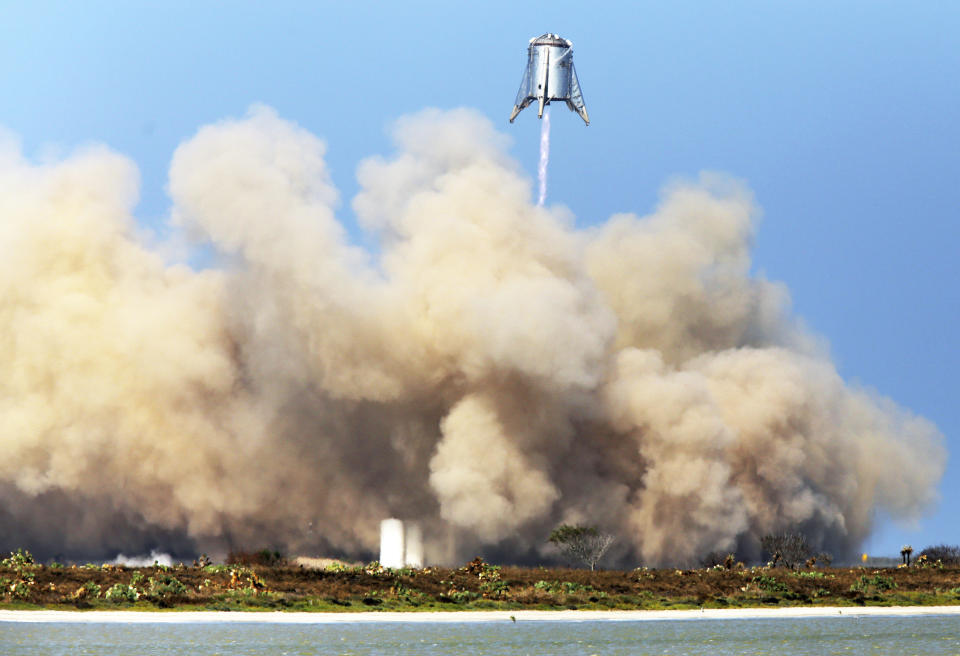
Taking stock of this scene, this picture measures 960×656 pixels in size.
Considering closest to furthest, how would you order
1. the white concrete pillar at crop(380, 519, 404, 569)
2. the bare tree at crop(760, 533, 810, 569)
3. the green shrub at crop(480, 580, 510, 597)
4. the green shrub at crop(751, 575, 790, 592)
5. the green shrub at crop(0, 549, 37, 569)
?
1. the green shrub at crop(480, 580, 510, 597)
2. the green shrub at crop(0, 549, 37, 569)
3. the green shrub at crop(751, 575, 790, 592)
4. the bare tree at crop(760, 533, 810, 569)
5. the white concrete pillar at crop(380, 519, 404, 569)

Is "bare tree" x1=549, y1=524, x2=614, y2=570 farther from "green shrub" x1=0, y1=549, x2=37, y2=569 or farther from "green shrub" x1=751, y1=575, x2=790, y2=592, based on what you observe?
"green shrub" x1=0, y1=549, x2=37, y2=569

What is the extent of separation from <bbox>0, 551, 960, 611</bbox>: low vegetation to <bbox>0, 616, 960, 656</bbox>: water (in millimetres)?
3605

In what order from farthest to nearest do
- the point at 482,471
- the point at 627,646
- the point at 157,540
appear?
1. the point at 157,540
2. the point at 482,471
3. the point at 627,646

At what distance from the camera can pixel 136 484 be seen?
65188 mm

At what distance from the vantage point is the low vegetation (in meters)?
40.7

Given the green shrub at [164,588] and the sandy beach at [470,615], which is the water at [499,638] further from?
the green shrub at [164,588]

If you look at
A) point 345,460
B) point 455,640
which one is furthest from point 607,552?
point 455,640

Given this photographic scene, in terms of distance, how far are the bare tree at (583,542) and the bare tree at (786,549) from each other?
654 centimetres

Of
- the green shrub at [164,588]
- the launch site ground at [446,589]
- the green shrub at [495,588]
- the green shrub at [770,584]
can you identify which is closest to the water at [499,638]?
the launch site ground at [446,589]

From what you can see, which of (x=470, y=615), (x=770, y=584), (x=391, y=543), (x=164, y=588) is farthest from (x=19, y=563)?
(x=770, y=584)

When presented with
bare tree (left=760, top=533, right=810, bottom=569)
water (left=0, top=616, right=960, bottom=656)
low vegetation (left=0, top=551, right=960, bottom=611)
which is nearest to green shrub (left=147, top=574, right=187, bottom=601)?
low vegetation (left=0, top=551, right=960, bottom=611)

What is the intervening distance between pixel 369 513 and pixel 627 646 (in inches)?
1221

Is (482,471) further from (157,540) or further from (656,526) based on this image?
(157,540)

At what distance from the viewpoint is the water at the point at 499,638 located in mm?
30906
